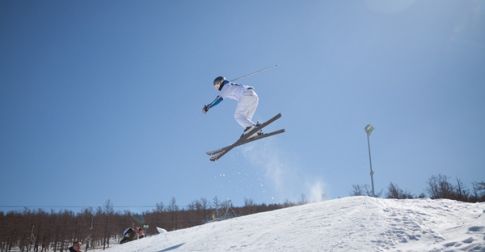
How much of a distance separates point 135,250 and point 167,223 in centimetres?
7616

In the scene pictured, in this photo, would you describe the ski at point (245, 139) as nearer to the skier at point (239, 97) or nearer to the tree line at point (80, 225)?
the skier at point (239, 97)

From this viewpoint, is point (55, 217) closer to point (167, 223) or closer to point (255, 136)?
point (167, 223)

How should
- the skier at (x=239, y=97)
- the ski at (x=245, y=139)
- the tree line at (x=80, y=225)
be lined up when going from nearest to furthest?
the skier at (x=239, y=97) → the ski at (x=245, y=139) → the tree line at (x=80, y=225)

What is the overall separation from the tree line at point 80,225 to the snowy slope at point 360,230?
163ft

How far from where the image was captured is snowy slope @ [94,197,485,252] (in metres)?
5.73

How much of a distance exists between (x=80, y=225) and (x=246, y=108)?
80997 mm

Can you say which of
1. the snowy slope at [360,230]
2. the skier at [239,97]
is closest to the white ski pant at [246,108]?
Result: the skier at [239,97]

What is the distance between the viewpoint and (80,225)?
7756cm

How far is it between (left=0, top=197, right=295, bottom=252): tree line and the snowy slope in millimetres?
49534

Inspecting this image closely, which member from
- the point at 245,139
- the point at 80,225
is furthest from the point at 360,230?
the point at 80,225

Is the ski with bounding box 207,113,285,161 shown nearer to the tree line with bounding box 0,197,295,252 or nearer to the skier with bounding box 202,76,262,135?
the skier with bounding box 202,76,262,135

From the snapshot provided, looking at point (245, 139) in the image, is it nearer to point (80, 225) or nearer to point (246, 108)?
point (246, 108)

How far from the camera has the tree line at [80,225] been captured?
65.9 metres

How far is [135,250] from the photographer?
11734 millimetres
